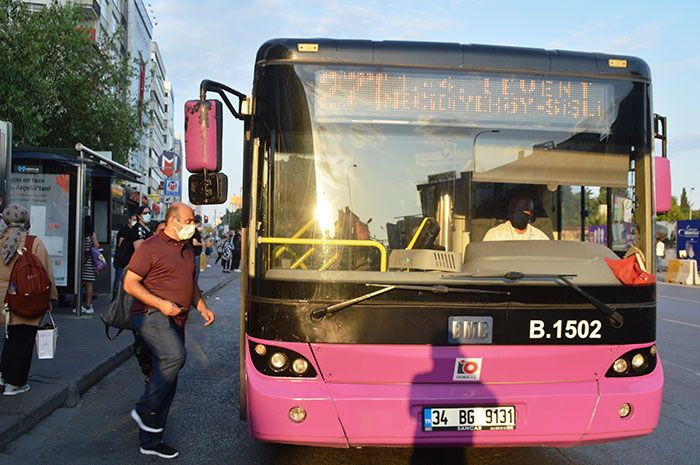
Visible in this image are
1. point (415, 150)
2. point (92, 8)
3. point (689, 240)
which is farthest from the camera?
point (92, 8)

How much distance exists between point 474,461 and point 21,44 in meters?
16.6

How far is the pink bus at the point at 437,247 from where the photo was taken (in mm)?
4000

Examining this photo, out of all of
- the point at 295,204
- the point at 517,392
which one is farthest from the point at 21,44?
the point at 517,392

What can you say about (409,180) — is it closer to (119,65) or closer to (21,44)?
(21,44)

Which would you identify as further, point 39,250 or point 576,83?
point 39,250

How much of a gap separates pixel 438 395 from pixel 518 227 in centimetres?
137

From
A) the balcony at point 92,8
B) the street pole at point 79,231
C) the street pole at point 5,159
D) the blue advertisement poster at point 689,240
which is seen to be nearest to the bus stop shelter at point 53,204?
the street pole at point 79,231

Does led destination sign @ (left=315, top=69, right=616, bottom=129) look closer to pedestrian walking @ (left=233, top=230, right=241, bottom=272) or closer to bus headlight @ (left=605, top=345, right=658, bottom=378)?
bus headlight @ (left=605, top=345, right=658, bottom=378)

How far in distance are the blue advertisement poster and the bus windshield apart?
1226 inches

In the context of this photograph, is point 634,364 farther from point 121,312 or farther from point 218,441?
point 121,312

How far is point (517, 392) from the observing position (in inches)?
160

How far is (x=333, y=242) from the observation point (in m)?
4.20

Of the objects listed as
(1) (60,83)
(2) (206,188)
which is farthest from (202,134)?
(1) (60,83)

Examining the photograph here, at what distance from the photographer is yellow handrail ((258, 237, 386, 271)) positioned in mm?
4199
